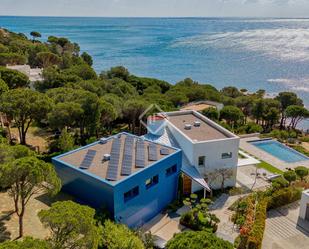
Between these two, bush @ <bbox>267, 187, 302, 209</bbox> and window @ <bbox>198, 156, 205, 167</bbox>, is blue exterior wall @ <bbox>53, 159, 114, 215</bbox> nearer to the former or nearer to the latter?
window @ <bbox>198, 156, 205, 167</bbox>

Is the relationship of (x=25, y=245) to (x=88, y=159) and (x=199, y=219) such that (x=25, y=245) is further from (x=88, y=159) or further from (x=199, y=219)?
(x=199, y=219)

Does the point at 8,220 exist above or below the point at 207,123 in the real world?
below

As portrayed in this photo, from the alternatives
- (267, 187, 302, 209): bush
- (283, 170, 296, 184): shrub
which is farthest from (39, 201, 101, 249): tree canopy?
(283, 170, 296, 184): shrub

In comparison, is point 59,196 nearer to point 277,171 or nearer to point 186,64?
point 277,171

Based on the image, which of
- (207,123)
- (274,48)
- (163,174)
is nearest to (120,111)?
(207,123)

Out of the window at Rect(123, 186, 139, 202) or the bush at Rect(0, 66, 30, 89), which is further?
the bush at Rect(0, 66, 30, 89)

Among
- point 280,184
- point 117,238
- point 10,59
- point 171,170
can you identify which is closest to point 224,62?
point 10,59
